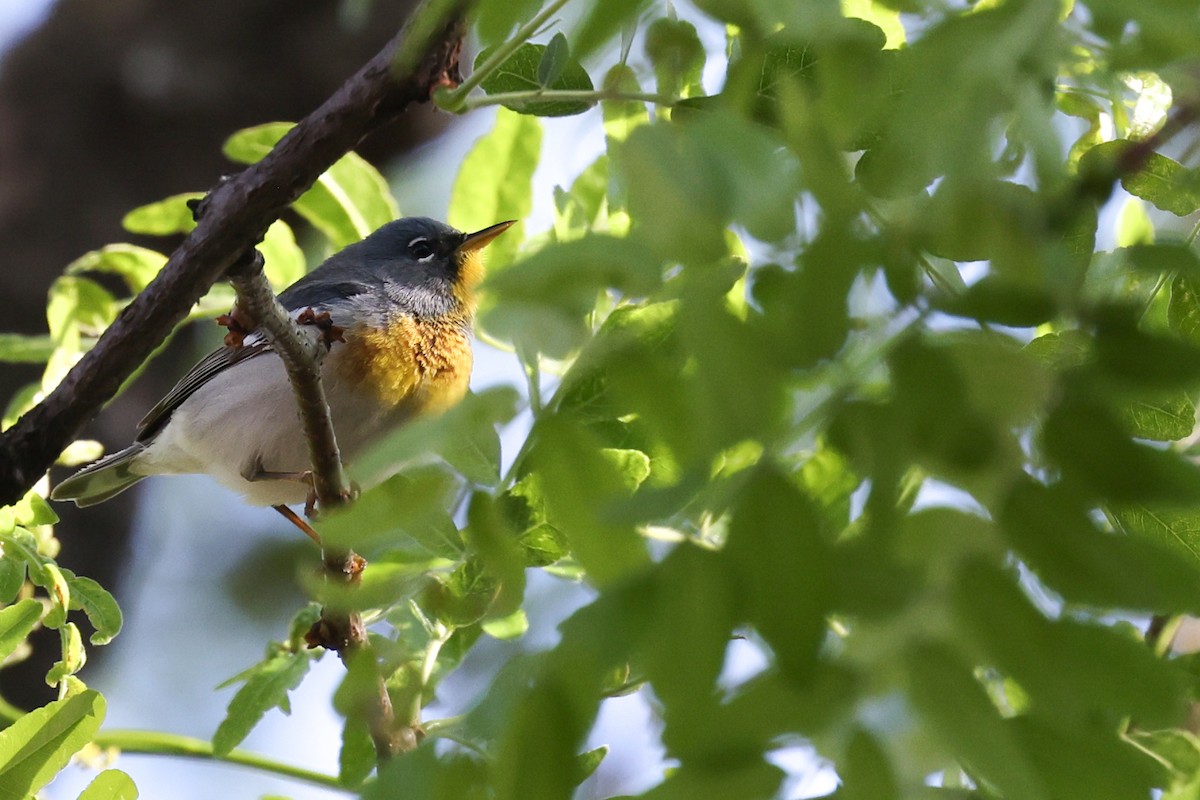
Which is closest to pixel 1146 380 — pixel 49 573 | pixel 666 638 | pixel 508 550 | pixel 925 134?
pixel 925 134

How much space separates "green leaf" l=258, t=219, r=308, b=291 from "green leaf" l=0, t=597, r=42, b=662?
1114mm

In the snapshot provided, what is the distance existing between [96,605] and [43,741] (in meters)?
0.42

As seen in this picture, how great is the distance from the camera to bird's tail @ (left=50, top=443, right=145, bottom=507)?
4.32 m

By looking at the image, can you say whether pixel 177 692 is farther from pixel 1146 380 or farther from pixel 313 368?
pixel 1146 380

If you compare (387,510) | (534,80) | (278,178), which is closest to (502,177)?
(534,80)

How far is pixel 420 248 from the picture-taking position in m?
4.60

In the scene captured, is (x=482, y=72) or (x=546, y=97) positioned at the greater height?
(x=482, y=72)

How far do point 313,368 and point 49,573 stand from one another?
563mm

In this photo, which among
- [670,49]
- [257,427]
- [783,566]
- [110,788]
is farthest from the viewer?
[257,427]

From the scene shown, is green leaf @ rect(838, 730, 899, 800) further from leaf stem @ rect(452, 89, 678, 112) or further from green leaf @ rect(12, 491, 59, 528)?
green leaf @ rect(12, 491, 59, 528)

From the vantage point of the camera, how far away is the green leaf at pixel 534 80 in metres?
1.71

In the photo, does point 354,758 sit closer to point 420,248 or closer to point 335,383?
point 335,383

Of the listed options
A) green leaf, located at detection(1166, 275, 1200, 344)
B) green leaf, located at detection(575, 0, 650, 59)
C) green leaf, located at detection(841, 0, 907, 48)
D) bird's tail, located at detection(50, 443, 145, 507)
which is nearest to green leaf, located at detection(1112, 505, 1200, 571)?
green leaf, located at detection(1166, 275, 1200, 344)

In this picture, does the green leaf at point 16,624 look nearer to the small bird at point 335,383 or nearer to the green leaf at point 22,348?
the green leaf at point 22,348
